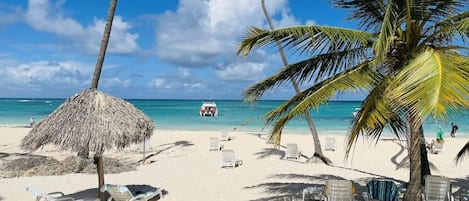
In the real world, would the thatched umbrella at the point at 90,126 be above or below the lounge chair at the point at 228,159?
above

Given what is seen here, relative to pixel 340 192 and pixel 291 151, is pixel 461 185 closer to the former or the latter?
pixel 340 192

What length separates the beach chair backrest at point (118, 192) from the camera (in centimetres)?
774

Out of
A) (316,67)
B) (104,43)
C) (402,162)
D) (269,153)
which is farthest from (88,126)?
(402,162)

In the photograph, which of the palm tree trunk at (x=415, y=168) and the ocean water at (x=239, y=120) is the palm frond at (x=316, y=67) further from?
the palm tree trunk at (x=415, y=168)

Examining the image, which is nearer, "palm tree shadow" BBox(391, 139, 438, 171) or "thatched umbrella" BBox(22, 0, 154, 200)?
"thatched umbrella" BBox(22, 0, 154, 200)

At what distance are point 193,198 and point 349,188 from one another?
339 cm

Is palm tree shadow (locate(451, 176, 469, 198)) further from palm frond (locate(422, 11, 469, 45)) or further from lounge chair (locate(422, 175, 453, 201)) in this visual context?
palm frond (locate(422, 11, 469, 45))

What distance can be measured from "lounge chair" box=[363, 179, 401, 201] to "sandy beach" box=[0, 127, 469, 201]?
0.71 metres

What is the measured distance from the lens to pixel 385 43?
5.18 m

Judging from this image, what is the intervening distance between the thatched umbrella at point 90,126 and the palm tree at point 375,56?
2616 mm

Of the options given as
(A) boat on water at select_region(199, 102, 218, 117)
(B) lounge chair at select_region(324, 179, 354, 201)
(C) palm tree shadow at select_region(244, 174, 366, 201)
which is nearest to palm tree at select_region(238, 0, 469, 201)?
(B) lounge chair at select_region(324, 179, 354, 201)

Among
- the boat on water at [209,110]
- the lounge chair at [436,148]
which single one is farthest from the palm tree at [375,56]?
the boat on water at [209,110]

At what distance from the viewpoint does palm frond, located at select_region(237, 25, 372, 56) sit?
19.2 ft

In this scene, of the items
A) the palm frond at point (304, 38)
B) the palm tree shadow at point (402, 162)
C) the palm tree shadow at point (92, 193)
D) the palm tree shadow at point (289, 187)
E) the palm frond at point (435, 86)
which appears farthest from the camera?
the palm tree shadow at point (402, 162)
